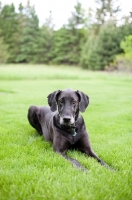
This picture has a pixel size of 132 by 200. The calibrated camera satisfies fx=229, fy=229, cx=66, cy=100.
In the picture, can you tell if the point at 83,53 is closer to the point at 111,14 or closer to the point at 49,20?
the point at 111,14

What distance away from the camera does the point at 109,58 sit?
39.4 meters

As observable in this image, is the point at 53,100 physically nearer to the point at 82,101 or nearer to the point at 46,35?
the point at 82,101

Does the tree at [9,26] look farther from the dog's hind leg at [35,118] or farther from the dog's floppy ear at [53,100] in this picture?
the dog's floppy ear at [53,100]

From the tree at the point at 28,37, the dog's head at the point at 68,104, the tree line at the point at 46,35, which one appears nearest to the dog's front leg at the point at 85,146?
the dog's head at the point at 68,104

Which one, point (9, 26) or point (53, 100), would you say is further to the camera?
point (9, 26)

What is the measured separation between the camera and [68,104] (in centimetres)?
394

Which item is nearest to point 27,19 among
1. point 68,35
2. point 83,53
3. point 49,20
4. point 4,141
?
point 49,20

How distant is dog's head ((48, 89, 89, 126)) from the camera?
3854 millimetres

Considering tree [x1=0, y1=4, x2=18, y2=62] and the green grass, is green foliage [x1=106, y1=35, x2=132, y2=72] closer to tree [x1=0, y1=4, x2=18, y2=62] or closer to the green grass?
the green grass

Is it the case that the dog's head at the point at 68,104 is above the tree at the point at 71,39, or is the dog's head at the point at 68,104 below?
below

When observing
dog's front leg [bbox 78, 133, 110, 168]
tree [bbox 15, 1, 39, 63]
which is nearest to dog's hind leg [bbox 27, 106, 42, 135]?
dog's front leg [bbox 78, 133, 110, 168]

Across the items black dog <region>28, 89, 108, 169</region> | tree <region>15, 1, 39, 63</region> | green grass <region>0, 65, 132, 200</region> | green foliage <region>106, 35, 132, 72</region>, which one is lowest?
green grass <region>0, 65, 132, 200</region>

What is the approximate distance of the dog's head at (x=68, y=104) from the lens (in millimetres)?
3854

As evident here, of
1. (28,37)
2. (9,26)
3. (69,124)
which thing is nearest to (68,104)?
(69,124)
